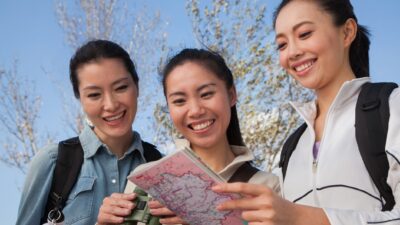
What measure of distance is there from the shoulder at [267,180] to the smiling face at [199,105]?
296mm

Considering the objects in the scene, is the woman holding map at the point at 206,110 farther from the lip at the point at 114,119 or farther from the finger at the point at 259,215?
the finger at the point at 259,215

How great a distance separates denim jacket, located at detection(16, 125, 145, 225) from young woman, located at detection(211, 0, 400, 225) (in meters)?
1.32

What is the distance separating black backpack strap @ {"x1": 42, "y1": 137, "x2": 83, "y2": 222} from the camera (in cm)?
288

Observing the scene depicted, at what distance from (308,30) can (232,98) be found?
2.29 ft

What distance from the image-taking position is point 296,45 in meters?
2.18

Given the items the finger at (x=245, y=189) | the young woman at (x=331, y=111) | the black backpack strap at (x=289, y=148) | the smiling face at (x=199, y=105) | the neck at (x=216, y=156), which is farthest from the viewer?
the neck at (x=216, y=156)

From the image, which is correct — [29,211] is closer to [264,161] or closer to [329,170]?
[329,170]

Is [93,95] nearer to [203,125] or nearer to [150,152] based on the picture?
[150,152]

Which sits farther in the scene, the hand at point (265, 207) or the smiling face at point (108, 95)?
the smiling face at point (108, 95)

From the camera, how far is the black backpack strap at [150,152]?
10.5 ft

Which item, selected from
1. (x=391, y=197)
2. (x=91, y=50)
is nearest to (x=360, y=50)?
(x=391, y=197)

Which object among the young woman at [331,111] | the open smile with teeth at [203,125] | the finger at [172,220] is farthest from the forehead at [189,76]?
the finger at [172,220]

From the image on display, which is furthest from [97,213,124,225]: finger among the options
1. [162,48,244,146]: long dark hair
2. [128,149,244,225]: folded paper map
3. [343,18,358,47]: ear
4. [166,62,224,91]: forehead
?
[343,18,358,47]: ear

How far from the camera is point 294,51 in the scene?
219 cm
